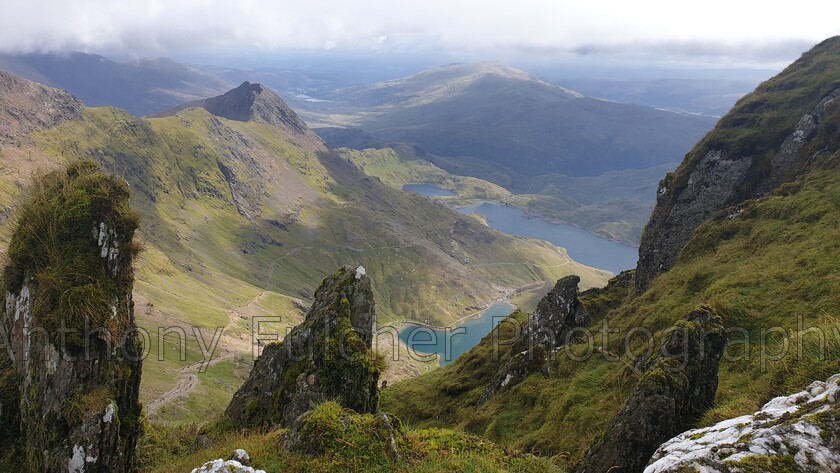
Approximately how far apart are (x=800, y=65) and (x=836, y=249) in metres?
58.8

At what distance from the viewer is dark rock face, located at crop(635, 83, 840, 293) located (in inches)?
1747

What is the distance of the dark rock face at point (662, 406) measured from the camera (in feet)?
40.2

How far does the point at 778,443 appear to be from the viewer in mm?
7926

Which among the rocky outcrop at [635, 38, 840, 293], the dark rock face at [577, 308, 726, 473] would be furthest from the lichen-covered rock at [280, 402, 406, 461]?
the rocky outcrop at [635, 38, 840, 293]

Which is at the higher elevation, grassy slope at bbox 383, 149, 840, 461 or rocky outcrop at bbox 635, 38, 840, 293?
rocky outcrop at bbox 635, 38, 840, 293

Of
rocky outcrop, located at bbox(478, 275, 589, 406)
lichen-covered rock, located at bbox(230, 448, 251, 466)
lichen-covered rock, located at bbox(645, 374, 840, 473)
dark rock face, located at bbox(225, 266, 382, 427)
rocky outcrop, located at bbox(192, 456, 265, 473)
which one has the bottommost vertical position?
rocky outcrop, located at bbox(478, 275, 589, 406)

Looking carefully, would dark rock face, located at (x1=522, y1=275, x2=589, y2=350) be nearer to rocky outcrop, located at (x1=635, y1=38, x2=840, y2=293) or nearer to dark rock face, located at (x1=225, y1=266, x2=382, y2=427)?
rocky outcrop, located at (x1=635, y1=38, x2=840, y2=293)

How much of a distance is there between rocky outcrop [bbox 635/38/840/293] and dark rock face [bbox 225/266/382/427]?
29.8 m

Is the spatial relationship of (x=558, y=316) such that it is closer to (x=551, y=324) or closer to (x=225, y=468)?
(x=551, y=324)

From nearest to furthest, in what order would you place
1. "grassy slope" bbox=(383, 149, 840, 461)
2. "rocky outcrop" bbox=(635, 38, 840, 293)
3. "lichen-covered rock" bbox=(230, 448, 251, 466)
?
"lichen-covered rock" bbox=(230, 448, 251, 466) < "grassy slope" bbox=(383, 149, 840, 461) < "rocky outcrop" bbox=(635, 38, 840, 293)

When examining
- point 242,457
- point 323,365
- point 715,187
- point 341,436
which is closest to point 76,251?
point 323,365

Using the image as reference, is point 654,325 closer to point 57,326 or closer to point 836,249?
point 836,249

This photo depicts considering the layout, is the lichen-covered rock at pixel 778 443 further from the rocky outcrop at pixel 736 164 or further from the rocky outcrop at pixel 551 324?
A: the rocky outcrop at pixel 736 164

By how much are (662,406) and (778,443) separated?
463 centimetres
